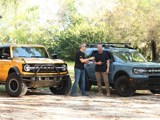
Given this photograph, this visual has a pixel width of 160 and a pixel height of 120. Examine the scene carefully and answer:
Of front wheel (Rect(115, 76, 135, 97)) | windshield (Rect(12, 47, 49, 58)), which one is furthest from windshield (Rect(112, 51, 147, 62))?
windshield (Rect(12, 47, 49, 58))

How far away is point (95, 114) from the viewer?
10.0m

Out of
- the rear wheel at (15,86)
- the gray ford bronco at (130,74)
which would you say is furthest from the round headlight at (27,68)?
the gray ford bronco at (130,74)

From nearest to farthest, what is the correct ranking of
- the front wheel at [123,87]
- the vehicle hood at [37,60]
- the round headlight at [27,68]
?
1. the round headlight at [27,68]
2. the vehicle hood at [37,60]
3. the front wheel at [123,87]

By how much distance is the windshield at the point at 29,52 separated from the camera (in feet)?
49.4

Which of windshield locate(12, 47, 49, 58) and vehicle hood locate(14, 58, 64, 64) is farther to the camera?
windshield locate(12, 47, 49, 58)

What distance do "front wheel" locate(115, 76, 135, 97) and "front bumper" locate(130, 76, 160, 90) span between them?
0.20 meters

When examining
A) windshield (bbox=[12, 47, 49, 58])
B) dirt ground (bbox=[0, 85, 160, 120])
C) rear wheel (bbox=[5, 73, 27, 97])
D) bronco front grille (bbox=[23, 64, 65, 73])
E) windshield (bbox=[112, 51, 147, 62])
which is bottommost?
dirt ground (bbox=[0, 85, 160, 120])

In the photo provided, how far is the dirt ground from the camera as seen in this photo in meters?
9.63

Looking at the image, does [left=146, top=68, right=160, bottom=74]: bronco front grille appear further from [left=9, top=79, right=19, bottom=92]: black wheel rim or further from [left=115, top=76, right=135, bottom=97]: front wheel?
[left=9, top=79, right=19, bottom=92]: black wheel rim

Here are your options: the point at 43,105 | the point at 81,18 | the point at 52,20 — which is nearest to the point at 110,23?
the point at 81,18

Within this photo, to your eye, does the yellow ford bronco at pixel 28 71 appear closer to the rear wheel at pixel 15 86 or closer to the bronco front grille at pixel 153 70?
the rear wheel at pixel 15 86

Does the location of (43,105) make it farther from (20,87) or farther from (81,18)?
(81,18)

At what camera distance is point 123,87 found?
1468 cm

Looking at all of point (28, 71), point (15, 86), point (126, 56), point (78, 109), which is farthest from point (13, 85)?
point (126, 56)
